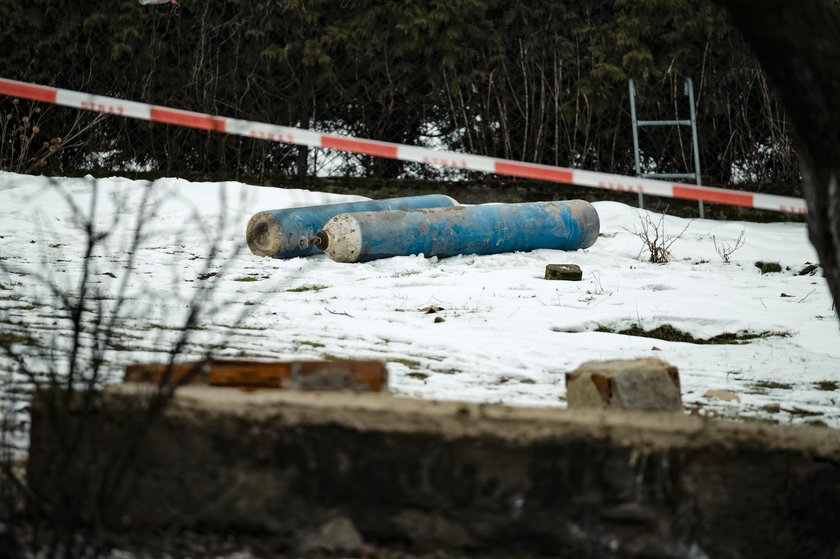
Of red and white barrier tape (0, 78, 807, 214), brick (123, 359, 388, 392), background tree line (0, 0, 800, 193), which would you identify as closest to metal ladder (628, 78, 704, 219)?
background tree line (0, 0, 800, 193)

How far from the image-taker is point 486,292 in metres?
6.95

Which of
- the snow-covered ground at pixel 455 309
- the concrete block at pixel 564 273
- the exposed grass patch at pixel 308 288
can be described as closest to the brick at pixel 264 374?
the snow-covered ground at pixel 455 309

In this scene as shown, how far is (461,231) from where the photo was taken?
859 cm

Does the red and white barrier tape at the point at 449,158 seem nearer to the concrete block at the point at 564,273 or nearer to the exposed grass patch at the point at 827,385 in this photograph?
the exposed grass patch at the point at 827,385

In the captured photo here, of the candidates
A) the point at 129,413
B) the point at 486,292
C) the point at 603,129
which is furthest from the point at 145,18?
the point at 129,413

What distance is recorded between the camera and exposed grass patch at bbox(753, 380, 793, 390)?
4773mm

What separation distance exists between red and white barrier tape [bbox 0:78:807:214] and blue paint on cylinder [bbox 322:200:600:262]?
1505 millimetres

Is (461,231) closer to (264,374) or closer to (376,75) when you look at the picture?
(376,75)

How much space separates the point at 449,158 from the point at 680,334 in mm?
1571

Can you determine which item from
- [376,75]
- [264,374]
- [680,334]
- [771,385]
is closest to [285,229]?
[680,334]

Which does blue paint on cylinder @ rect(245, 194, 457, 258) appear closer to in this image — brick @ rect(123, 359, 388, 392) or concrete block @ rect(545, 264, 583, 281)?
concrete block @ rect(545, 264, 583, 281)

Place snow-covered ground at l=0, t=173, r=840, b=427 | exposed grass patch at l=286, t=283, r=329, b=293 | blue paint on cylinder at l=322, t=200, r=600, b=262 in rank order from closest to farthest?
snow-covered ground at l=0, t=173, r=840, b=427
exposed grass patch at l=286, t=283, r=329, b=293
blue paint on cylinder at l=322, t=200, r=600, b=262

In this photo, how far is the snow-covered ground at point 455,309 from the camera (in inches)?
177

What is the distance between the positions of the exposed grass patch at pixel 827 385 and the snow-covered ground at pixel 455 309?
13mm
